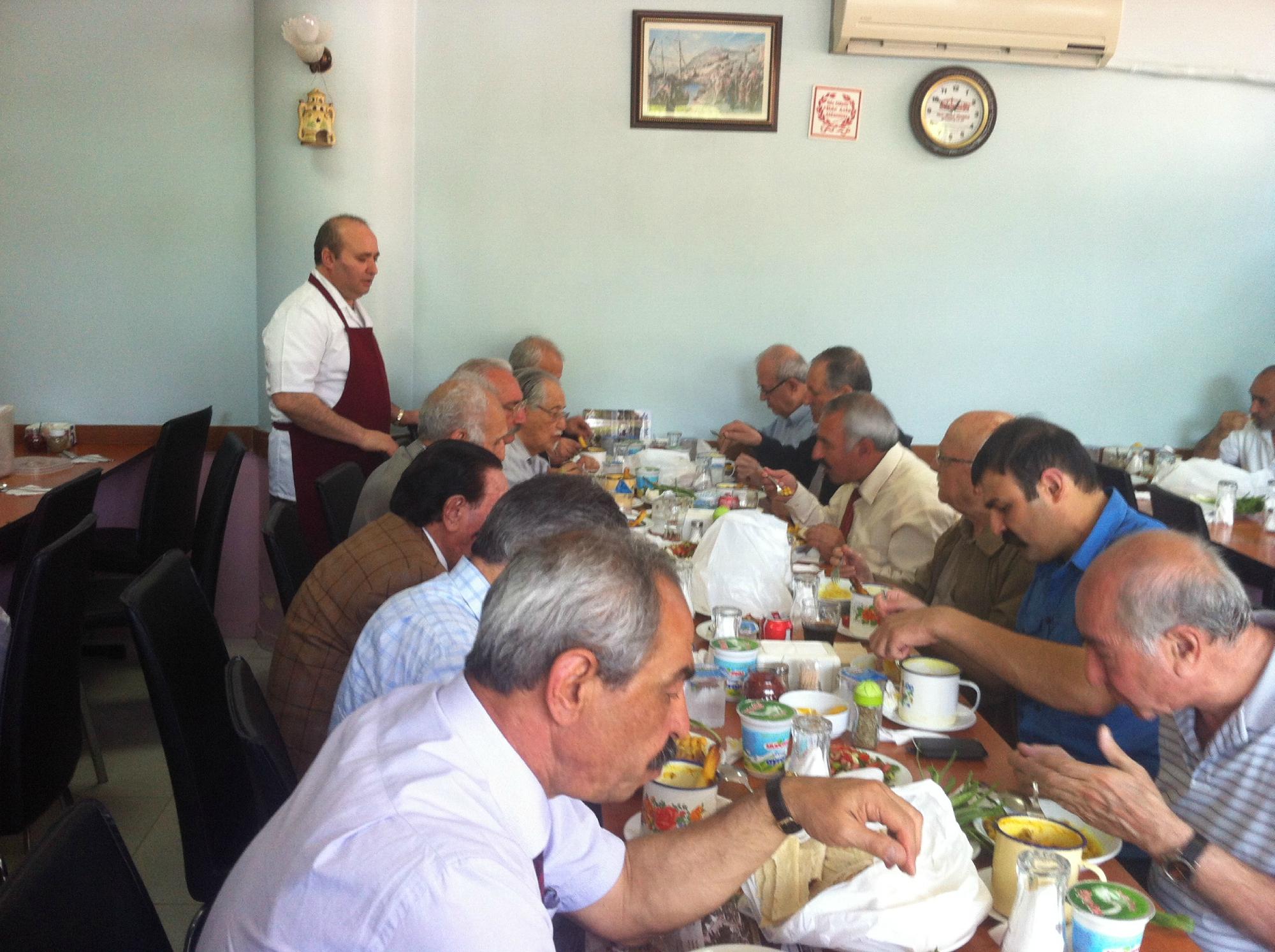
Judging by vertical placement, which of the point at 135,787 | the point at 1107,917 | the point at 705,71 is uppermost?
the point at 705,71

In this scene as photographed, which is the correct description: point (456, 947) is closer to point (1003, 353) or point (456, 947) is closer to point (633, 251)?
point (633, 251)

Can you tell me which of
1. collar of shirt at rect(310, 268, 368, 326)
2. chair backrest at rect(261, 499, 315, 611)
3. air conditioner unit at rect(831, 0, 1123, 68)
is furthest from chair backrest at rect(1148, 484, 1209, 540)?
collar of shirt at rect(310, 268, 368, 326)

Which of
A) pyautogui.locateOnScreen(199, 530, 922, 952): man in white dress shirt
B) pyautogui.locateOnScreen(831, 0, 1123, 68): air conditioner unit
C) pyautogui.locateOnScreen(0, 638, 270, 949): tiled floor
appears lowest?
pyautogui.locateOnScreen(0, 638, 270, 949): tiled floor

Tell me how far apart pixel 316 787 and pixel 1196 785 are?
133 cm

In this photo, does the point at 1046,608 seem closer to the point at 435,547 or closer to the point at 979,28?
the point at 435,547

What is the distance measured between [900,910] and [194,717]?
1352mm

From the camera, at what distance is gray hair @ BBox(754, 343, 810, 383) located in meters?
5.02

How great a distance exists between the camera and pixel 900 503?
359cm

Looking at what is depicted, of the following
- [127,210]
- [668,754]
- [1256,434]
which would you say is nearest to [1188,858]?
[668,754]

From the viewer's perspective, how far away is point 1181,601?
157 cm

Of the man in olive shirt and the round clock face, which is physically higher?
the round clock face

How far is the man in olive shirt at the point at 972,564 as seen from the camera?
102 inches

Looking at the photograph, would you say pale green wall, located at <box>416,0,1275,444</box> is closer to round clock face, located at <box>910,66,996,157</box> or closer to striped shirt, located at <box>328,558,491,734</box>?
round clock face, located at <box>910,66,996,157</box>

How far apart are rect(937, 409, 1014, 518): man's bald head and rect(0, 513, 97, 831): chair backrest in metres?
2.20
